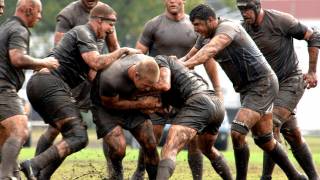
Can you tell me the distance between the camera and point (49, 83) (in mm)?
13875

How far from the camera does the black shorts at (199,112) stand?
520 inches

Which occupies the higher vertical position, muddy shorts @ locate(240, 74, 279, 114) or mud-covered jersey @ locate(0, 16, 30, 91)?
mud-covered jersey @ locate(0, 16, 30, 91)

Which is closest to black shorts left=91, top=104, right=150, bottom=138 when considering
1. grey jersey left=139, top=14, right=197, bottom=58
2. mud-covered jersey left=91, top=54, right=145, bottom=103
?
mud-covered jersey left=91, top=54, right=145, bottom=103

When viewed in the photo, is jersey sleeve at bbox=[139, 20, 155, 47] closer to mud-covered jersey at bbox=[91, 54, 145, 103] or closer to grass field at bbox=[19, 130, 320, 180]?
grass field at bbox=[19, 130, 320, 180]

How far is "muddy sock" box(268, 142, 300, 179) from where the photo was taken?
14.7 meters

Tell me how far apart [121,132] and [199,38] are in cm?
215

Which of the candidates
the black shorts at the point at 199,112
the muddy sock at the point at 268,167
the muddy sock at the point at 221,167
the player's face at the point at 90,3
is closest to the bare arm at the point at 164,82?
the black shorts at the point at 199,112

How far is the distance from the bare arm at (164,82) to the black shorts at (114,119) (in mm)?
803

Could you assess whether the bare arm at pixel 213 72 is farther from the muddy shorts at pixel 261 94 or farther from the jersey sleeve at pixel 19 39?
the jersey sleeve at pixel 19 39

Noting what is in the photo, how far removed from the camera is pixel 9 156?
530 inches

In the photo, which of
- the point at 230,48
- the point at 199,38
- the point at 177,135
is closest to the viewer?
the point at 177,135

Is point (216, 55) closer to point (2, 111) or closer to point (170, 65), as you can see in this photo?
point (170, 65)

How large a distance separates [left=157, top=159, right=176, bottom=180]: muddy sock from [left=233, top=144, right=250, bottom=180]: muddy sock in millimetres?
1835

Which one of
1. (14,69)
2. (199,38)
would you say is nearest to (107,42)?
(199,38)
